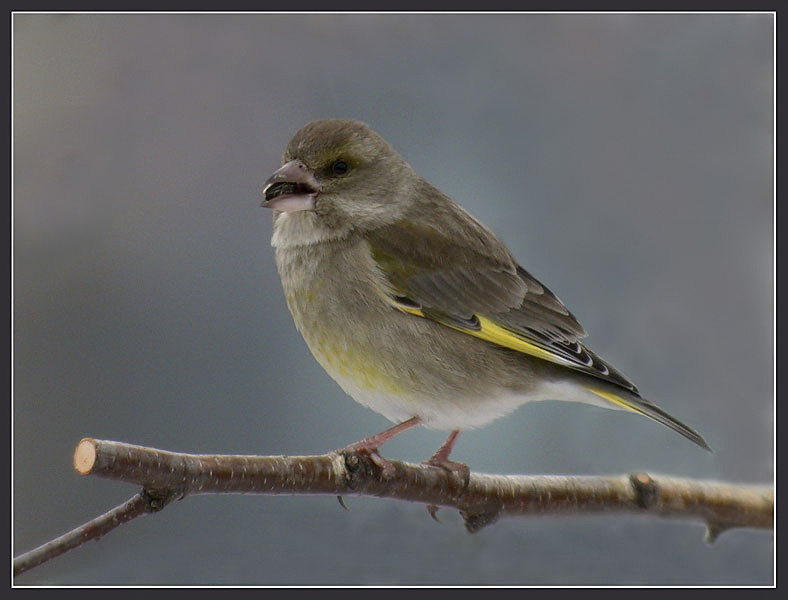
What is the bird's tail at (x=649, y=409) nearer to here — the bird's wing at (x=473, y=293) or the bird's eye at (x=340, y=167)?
the bird's wing at (x=473, y=293)

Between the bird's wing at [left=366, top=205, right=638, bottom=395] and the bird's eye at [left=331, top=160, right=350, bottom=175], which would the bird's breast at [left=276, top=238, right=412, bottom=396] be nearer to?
the bird's wing at [left=366, top=205, right=638, bottom=395]

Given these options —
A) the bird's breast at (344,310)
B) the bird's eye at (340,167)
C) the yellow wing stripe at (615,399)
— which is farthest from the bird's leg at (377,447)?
the bird's eye at (340,167)

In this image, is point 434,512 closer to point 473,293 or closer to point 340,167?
point 473,293

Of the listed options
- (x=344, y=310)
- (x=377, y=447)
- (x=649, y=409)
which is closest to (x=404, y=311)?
(x=344, y=310)

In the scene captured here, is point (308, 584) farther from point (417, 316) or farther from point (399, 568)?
point (417, 316)

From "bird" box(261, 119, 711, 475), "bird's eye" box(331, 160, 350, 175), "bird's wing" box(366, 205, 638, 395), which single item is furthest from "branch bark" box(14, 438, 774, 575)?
"bird's eye" box(331, 160, 350, 175)

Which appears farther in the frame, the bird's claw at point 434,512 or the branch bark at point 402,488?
the bird's claw at point 434,512

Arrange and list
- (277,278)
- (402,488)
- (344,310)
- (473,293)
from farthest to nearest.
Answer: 1. (277,278)
2. (473,293)
3. (344,310)
4. (402,488)
